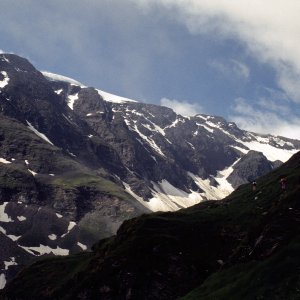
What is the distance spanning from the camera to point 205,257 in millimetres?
123438

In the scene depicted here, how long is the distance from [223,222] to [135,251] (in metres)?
27.2

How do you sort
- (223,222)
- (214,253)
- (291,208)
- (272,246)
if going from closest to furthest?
(272,246)
(291,208)
(214,253)
(223,222)

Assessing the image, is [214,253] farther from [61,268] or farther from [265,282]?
[61,268]

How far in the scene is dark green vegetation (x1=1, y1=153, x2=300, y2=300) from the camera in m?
64.9

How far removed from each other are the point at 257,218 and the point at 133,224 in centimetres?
4199

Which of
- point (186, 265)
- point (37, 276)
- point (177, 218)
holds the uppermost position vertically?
point (177, 218)

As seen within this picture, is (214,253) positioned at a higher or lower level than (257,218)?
lower

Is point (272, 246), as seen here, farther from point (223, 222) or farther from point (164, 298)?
point (223, 222)

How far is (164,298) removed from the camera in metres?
116

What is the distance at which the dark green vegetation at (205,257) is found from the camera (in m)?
64.9

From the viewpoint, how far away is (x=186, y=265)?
122375 millimetres

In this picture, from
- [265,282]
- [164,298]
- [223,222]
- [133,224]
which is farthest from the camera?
[133,224]

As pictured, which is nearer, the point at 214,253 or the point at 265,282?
the point at 265,282

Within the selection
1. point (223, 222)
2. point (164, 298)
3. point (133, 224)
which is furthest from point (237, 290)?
point (133, 224)
